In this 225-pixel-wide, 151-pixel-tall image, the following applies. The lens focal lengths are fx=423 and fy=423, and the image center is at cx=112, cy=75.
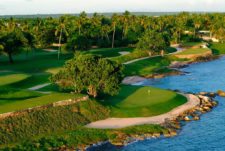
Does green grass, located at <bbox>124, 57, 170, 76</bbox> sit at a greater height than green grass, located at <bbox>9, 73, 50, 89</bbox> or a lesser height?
lesser

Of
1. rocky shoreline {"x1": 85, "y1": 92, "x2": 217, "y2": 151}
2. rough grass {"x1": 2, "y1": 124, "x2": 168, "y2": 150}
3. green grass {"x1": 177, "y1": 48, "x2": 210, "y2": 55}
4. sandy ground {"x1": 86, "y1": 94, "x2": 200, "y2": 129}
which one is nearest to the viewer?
rough grass {"x1": 2, "y1": 124, "x2": 168, "y2": 150}

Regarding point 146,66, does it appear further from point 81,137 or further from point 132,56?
point 81,137

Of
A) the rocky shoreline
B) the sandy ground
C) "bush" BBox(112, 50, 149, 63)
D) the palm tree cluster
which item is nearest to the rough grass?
the rocky shoreline

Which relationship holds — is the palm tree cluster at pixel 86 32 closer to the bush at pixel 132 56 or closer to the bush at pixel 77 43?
the bush at pixel 77 43

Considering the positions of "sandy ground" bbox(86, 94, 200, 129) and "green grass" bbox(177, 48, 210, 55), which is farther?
"green grass" bbox(177, 48, 210, 55)

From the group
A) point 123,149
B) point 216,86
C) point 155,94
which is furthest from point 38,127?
point 216,86

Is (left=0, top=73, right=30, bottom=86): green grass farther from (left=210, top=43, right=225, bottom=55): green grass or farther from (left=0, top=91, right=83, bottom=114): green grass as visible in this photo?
(left=210, top=43, right=225, bottom=55): green grass

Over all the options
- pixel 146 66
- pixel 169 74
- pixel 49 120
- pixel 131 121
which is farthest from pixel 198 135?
pixel 146 66
